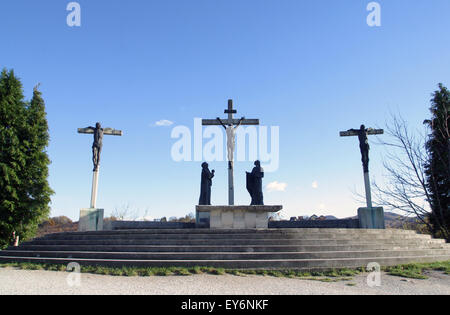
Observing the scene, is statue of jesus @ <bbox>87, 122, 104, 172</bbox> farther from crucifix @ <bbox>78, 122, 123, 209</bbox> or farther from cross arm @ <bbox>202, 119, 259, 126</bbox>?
cross arm @ <bbox>202, 119, 259, 126</bbox>

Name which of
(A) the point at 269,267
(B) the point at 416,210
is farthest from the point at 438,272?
(A) the point at 269,267

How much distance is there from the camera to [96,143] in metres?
12.4

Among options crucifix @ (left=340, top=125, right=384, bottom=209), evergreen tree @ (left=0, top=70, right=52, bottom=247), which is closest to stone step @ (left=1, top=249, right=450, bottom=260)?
crucifix @ (left=340, top=125, right=384, bottom=209)

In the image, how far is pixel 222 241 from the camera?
7.66 metres

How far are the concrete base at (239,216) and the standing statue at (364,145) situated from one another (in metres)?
5.54

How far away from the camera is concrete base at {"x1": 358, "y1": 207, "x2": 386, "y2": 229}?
38.5 feet

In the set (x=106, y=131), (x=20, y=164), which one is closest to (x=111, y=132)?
(x=106, y=131)

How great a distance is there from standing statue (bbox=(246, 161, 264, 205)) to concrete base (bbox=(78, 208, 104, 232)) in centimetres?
622

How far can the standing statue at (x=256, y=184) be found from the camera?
11.5 metres

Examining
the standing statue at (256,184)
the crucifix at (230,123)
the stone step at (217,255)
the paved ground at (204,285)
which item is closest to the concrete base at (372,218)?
the stone step at (217,255)

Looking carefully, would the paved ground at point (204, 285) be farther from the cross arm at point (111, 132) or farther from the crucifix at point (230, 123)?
the cross arm at point (111, 132)

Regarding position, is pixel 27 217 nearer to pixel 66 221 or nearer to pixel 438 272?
pixel 438 272

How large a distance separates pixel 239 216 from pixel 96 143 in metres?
7.16

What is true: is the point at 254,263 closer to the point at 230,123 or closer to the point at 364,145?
the point at 230,123
